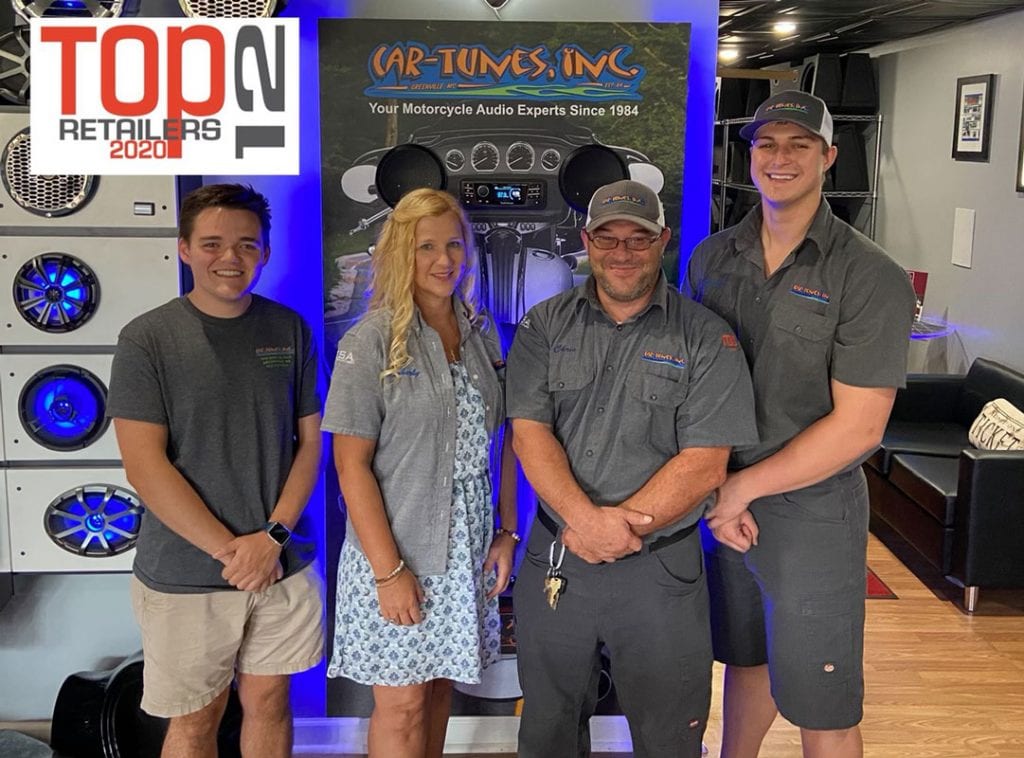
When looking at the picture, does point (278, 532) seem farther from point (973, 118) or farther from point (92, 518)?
point (973, 118)

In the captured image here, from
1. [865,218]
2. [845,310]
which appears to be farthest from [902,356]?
[865,218]

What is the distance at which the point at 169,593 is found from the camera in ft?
6.91

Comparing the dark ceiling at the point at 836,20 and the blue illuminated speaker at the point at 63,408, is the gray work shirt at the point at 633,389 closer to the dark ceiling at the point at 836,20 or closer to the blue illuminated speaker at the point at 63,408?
the blue illuminated speaker at the point at 63,408

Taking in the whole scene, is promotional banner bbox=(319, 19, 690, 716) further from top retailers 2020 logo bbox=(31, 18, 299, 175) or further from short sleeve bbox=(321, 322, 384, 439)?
top retailers 2020 logo bbox=(31, 18, 299, 175)

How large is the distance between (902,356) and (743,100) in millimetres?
6120

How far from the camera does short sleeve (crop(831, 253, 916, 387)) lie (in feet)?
6.82

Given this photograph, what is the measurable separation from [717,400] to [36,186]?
168 cm

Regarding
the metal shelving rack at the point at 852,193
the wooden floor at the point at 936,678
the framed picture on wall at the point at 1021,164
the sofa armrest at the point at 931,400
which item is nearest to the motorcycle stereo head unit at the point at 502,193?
the wooden floor at the point at 936,678

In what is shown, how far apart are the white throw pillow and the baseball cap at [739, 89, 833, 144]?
2598 millimetres

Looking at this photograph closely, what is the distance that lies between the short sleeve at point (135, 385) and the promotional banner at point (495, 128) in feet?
2.01

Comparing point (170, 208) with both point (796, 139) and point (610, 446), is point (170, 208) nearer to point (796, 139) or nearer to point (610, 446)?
point (610, 446)

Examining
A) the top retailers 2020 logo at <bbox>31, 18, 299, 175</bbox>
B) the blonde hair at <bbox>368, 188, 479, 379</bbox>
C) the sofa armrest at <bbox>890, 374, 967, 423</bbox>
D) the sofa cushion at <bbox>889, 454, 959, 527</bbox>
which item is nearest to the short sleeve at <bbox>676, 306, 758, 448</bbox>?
the blonde hair at <bbox>368, 188, 479, 379</bbox>

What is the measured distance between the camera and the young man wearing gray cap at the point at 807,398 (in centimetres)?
210

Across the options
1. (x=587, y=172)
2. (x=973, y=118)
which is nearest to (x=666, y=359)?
(x=587, y=172)
